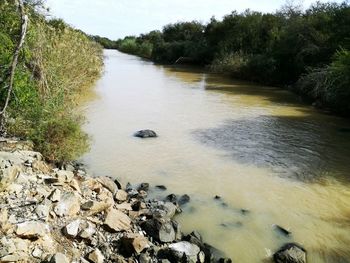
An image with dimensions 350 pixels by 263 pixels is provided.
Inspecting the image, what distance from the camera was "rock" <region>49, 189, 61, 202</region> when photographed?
682 centimetres

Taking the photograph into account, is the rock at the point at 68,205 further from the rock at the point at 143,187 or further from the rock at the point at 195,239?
the rock at the point at 143,187

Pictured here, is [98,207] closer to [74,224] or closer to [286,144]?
[74,224]

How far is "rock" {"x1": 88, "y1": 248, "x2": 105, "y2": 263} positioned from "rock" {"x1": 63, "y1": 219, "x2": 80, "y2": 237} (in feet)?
1.57


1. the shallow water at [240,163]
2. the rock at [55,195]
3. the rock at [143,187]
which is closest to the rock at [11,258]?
the rock at [55,195]

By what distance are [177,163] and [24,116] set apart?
4.24 m

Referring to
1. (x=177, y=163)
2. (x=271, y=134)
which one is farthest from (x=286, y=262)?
(x=271, y=134)

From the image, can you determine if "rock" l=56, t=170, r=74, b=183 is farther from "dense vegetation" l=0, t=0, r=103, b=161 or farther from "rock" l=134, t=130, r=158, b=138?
"rock" l=134, t=130, r=158, b=138

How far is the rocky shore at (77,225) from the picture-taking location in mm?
5762

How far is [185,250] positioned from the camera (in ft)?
21.3

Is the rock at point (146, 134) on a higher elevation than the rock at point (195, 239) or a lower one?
lower

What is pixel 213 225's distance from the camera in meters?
7.84

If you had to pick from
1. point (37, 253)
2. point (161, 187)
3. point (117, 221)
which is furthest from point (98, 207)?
point (161, 187)

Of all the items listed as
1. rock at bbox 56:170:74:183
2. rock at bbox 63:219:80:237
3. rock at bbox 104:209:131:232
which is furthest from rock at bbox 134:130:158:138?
rock at bbox 63:219:80:237

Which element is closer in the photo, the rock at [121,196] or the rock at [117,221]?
the rock at [117,221]
